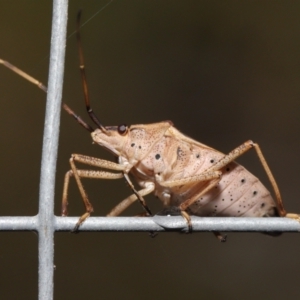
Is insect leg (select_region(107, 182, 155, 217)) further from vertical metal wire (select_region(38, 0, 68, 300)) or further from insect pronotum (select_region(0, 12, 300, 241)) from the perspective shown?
vertical metal wire (select_region(38, 0, 68, 300))

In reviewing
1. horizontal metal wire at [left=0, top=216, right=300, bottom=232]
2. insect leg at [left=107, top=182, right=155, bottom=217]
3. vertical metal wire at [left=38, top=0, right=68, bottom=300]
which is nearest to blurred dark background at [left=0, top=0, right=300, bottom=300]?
insect leg at [left=107, top=182, right=155, bottom=217]

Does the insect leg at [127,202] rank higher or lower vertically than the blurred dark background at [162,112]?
lower

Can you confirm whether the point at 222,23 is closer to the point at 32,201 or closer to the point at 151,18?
the point at 151,18

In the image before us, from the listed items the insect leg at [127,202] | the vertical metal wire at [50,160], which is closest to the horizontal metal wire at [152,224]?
the vertical metal wire at [50,160]

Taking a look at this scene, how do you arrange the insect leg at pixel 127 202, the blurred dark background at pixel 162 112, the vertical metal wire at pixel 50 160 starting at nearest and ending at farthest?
the vertical metal wire at pixel 50 160 → the insect leg at pixel 127 202 → the blurred dark background at pixel 162 112

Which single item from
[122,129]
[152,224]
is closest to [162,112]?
[122,129]

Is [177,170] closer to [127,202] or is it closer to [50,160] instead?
[127,202]

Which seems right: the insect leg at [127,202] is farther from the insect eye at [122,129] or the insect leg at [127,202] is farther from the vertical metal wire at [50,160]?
the vertical metal wire at [50,160]

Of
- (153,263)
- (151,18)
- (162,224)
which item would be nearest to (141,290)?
(153,263)
